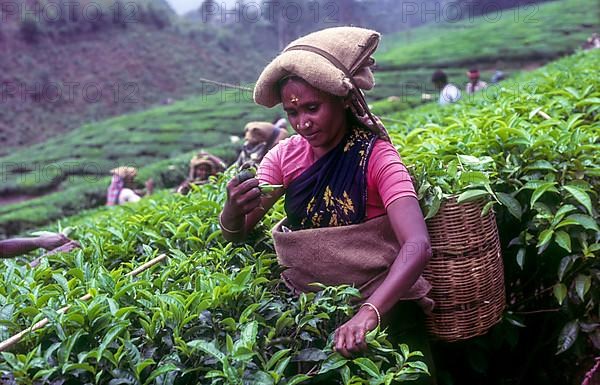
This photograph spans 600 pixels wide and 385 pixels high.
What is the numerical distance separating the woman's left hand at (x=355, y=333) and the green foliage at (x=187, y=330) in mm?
27

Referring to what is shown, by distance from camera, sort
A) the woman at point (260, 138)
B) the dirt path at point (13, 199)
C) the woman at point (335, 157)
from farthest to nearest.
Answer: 1. the dirt path at point (13, 199)
2. the woman at point (260, 138)
3. the woman at point (335, 157)

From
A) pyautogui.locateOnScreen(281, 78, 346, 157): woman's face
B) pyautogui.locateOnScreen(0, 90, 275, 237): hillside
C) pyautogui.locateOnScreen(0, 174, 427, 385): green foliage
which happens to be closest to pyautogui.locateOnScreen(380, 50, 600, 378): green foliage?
pyautogui.locateOnScreen(281, 78, 346, 157): woman's face

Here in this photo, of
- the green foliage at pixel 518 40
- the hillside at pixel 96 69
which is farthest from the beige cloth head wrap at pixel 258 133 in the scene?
the hillside at pixel 96 69

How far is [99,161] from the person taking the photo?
15320 mm

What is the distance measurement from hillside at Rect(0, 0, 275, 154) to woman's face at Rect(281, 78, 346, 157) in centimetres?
1995

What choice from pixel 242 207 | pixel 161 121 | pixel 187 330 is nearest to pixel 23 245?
pixel 242 207

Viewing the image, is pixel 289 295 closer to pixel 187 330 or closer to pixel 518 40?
pixel 187 330

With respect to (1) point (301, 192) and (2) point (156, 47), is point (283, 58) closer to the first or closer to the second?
(1) point (301, 192)

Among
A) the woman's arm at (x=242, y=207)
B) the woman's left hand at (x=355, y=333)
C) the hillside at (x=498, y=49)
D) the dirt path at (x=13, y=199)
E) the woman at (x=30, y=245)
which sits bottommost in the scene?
the dirt path at (x=13, y=199)

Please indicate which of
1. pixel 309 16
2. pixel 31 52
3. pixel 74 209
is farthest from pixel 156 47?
pixel 74 209

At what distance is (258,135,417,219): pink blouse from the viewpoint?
73.2 inches

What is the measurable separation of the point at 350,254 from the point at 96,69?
26172 millimetres

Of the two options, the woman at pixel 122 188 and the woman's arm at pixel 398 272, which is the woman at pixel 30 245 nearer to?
the woman's arm at pixel 398 272

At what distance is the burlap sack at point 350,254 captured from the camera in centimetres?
190
